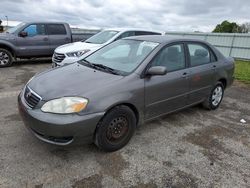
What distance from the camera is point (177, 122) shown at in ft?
14.4

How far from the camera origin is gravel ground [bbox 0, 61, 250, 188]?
8.89 ft

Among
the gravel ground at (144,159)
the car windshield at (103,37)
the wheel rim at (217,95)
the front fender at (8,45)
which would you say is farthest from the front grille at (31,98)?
the front fender at (8,45)

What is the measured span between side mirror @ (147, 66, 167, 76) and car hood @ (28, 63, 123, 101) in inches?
17.6

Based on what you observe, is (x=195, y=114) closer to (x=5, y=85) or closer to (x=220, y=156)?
(x=220, y=156)

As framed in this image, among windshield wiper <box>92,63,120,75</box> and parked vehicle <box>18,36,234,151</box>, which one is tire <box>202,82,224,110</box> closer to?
parked vehicle <box>18,36,234,151</box>

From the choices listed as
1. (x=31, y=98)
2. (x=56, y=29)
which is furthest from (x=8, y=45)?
(x=31, y=98)

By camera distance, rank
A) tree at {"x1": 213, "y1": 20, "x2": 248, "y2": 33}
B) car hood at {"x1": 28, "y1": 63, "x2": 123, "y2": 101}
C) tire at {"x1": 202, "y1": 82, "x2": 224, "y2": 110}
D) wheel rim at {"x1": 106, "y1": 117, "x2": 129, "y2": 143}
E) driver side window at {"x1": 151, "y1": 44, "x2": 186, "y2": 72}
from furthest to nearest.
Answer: tree at {"x1": 213, "y1": 20, "x2": 248, "y2": 33} → tire at {"x1": 202, "y1": 82, "x2": 224, "y2": 110} → driver side window at {"x1": 151, "y1": 44, "x2": 186, "y2": 72} → wheel rim at {"x1": 106, "y1": 117, "x2": 129, "y2": 143} → car hood at {"x1": 28, "y1": 63, "x2": 123, "y2": 101}

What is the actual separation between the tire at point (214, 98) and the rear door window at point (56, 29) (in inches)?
294

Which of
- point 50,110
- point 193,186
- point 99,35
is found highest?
point 99,35

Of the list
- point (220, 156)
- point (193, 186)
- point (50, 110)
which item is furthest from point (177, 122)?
point (50, 110)

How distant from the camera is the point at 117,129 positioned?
127 inches

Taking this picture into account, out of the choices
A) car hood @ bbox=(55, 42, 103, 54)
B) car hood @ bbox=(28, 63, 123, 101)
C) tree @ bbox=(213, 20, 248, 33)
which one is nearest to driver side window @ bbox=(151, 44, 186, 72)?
car hood @ bbox=(28, 63, 123, 101)

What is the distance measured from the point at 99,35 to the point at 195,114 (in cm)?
513

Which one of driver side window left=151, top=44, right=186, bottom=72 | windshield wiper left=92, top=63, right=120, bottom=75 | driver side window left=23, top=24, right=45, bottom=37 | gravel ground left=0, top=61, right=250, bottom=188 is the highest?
driver side window left=23, top=24, right=45, bottom=37
